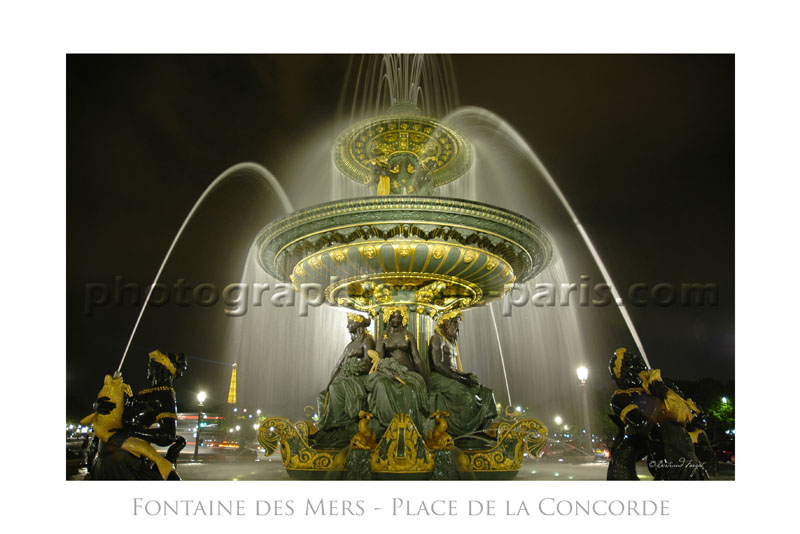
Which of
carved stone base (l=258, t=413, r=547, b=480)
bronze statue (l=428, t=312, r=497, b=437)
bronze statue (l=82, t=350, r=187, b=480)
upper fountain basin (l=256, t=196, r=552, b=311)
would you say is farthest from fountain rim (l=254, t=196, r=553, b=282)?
bronze statue (l=82, t=350, r=187, b=480)

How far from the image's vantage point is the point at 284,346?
1130cm

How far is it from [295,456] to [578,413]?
31525mm

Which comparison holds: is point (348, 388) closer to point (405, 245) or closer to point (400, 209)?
point (405, 245)

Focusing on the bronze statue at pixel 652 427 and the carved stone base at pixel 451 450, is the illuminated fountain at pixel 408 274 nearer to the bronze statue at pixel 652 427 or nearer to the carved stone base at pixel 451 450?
the carved stone base at pixel 451 450

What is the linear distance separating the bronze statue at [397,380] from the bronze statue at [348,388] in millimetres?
170

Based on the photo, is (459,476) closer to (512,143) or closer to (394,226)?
(394,226)

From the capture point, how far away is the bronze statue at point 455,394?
7.23 metres

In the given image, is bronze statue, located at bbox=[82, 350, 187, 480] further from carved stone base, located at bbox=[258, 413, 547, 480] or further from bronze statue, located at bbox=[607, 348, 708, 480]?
bronze statue, located at bbox=[607, 348, 708, 480]

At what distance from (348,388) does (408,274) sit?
5.63 feet

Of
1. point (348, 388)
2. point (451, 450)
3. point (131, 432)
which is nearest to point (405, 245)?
point (348, 388)

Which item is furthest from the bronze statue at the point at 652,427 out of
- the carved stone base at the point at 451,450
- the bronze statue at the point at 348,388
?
the bronze statue at the point at 348,388

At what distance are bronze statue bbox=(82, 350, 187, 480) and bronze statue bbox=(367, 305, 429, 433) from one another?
2.31 meters

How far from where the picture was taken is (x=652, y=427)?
5637 mm

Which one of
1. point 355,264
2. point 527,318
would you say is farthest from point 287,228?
point 527,318
